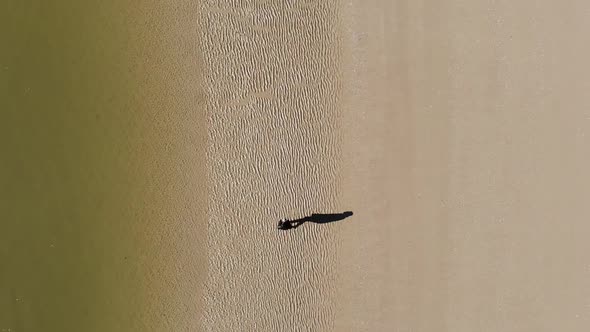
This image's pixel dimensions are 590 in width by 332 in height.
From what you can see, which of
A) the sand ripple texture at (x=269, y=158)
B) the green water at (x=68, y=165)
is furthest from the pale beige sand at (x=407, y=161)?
the green water at (x=68, y=165)

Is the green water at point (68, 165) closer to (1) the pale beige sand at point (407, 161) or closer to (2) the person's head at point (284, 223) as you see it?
(1) the pale beige sand at point (407, 161)

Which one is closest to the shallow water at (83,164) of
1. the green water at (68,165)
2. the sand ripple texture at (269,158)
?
the green water at (68,165)

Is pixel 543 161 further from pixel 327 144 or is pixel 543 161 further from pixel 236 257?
pixel 236 257

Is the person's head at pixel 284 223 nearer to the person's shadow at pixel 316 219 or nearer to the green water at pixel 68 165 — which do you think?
the person's shadow at pixel 316 219

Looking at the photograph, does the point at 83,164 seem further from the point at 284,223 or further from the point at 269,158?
the point at 284,223

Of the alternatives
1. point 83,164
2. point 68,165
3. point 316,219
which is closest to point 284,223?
point 316,219

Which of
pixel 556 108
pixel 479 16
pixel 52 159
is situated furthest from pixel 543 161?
pixel 52 159
